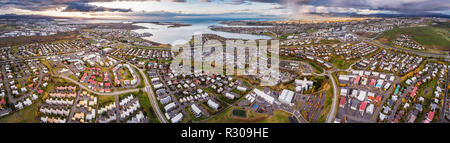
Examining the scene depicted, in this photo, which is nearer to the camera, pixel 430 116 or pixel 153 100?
pixel 430 116

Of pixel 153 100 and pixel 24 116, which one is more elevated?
pixel 153 100

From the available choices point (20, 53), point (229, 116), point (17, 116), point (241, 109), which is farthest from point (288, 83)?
point (20, 53)

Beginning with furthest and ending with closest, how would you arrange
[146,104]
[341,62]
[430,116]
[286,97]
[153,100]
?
[341,62], [286,97], [153,100], [146,104], [430,116]

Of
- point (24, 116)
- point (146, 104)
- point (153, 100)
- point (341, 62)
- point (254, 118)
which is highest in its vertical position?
point (341, 62)

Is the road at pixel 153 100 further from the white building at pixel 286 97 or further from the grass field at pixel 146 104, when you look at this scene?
the white building at pixel 286 97

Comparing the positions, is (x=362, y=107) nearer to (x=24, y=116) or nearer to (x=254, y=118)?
(x=254, y=118)

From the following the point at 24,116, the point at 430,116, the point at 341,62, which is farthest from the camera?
the point at 341,62

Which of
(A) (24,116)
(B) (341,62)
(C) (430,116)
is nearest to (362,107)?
(C) (430,116)

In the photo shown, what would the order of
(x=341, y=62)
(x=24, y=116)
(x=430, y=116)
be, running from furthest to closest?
1. (x=341, y=62)
2. (x=24, y=116)
3. (x=430, y=116)

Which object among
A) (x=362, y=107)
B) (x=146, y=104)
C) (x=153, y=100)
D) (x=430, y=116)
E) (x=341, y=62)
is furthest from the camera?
(x=341, y=62)

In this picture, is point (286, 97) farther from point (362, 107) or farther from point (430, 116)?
point (430, 116)

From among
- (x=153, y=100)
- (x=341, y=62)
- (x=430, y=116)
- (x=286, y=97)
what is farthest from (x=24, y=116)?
(x=341, y=62)

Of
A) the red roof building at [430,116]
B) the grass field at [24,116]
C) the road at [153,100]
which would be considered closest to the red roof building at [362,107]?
the red roof building at [430,116]
